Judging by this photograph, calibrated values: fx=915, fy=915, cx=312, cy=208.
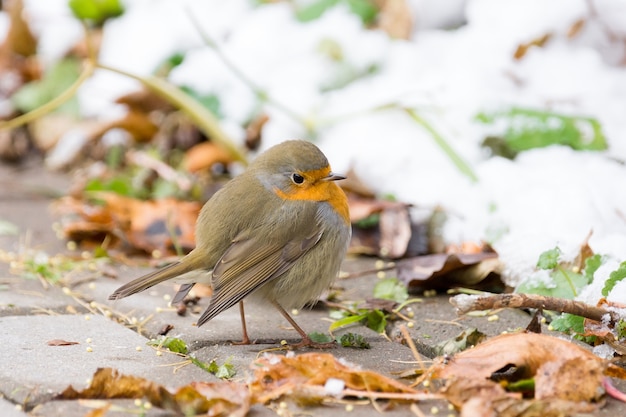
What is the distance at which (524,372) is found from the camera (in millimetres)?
2900

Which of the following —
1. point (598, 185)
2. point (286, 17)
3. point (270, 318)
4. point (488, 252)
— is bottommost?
point (270, 318)

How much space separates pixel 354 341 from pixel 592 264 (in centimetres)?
103

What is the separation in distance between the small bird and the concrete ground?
0.67 ft

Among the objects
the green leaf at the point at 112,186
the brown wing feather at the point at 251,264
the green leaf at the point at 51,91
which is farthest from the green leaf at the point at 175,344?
the green leaf at the point at 51,91

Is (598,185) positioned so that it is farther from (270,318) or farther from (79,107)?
(79,107)

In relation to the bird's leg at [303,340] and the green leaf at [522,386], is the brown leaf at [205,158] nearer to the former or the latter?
the bird's leg at [303,340]

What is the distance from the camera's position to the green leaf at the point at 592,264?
146 inches

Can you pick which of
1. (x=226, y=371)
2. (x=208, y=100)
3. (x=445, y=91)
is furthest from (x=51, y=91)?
(x=226, y=371)

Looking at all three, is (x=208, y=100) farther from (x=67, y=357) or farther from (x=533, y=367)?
(x=533, y=367)

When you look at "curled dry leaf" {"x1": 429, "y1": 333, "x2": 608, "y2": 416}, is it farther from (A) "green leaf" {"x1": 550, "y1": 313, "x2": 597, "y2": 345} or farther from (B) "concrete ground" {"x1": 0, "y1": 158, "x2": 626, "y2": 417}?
(A) "green leaf" {"x1": 550, "y1": 313, "x2": 597, "y2": 345}

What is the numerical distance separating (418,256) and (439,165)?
0.73 meters

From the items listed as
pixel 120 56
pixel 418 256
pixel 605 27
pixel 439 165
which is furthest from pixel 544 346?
pixel 120 56

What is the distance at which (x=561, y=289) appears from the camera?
12.3 ft

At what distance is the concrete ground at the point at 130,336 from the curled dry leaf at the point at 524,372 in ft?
0.28
